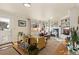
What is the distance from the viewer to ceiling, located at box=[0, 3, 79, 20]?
7.20ft

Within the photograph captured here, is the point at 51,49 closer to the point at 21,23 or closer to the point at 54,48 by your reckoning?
the point at 54,48

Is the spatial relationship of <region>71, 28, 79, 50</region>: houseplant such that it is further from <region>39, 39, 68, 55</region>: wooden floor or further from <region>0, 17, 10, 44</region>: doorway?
<region>0, 17, 10, 44</region>: doorway

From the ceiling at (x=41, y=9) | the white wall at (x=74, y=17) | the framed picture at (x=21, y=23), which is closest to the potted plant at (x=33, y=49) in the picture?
the framed picture at (x=21, y=23)

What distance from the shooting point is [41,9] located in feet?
7.35

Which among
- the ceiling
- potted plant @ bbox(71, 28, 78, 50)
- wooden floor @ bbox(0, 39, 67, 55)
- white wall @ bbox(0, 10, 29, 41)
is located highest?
the ceiling

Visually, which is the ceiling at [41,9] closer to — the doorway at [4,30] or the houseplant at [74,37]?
the doorway at [4,30]

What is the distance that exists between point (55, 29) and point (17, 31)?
0.70 m

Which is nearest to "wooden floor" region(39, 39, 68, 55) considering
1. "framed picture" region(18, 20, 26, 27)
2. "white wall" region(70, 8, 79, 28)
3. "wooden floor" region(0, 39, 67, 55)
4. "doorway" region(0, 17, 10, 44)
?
"wooden floor" region(0, 39, 67, 55)

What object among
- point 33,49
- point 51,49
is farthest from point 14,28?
point 51,49

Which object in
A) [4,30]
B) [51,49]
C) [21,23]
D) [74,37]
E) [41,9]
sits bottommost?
[51,49]

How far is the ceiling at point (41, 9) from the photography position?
2193 millimetres

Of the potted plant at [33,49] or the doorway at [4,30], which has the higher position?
the doorway at [4,30]

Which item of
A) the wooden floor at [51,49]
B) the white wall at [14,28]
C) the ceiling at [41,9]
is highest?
the ceiling at [41,9]

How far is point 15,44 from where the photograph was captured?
2.21 meters
